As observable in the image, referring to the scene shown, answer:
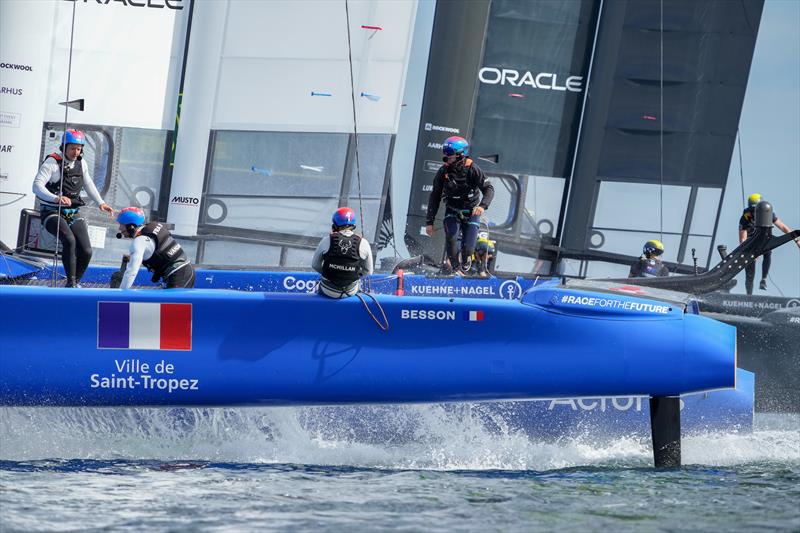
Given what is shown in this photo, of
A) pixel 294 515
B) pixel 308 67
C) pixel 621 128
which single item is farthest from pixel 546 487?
pixel 621 128

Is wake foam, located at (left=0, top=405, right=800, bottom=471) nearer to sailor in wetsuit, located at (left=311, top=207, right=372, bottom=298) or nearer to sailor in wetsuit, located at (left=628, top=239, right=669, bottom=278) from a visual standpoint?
sailor in wetsuit, located at (left=311, top=207, right=372, bottom=298)

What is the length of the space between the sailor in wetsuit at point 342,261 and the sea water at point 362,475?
30.8 inches

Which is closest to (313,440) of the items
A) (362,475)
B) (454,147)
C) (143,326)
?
(362,475)

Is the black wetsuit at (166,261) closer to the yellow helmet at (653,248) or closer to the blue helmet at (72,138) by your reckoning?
the blue helmet at (72,138)

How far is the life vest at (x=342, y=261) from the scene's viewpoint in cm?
633

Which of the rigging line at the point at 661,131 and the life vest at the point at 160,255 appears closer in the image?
the life vest at the point at 160,255

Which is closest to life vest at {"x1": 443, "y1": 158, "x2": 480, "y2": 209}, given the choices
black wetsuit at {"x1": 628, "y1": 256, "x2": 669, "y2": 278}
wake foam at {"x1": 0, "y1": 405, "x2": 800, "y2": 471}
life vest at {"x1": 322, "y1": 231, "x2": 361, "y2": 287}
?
wake foam at {"x1": 0, "y1": 405, "x2": 800, "y2": 471}

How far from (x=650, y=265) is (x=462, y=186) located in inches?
129

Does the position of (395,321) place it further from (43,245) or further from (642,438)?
(43,245)

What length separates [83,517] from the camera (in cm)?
481

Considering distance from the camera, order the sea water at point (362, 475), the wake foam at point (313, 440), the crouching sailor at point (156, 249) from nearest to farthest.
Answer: the sea water at point (362, 475) → the wake foam at point (313, 440) → the crouching sailor at point (156, 249)

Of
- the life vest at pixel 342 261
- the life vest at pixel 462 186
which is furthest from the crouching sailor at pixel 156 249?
the life vest at pixel 462 186

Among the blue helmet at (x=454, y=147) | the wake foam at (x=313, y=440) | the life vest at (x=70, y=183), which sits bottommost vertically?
the wake foam at (x=313, y=440)

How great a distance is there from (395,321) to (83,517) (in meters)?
1.96
